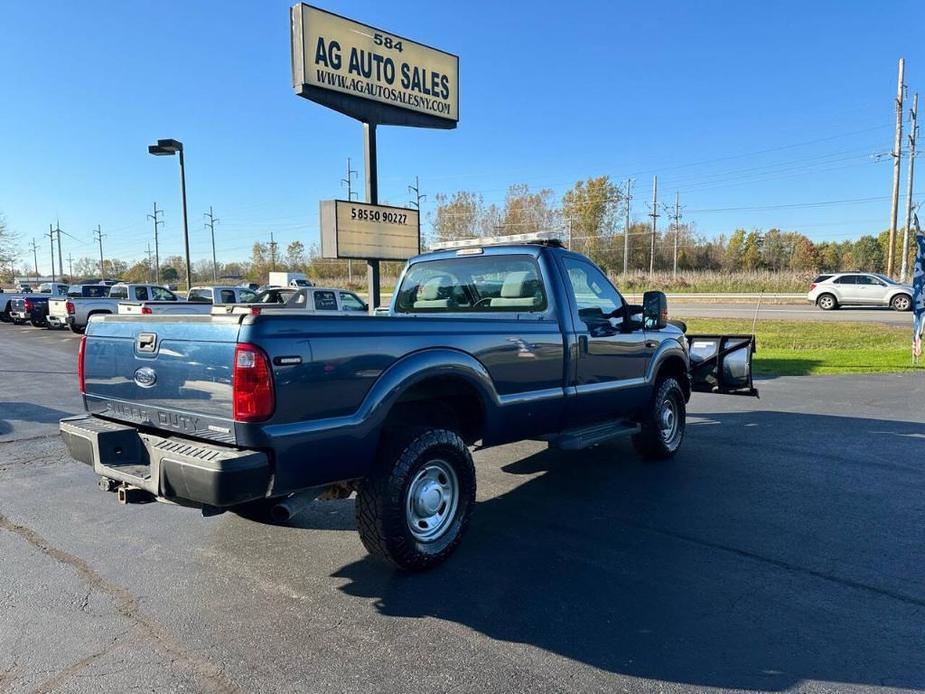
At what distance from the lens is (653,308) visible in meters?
5.97

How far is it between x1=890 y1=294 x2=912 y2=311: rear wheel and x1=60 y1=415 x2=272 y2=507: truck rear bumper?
3016 centimetres

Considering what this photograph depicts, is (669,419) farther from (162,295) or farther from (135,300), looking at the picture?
(162,295)

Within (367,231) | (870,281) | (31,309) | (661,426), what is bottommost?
(661,426)

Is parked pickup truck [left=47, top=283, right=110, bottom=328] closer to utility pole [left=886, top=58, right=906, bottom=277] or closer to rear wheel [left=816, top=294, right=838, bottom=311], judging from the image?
rear wheel [left=816, top=294, right=838, bottom=311]

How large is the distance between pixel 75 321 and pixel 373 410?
22.1 metres

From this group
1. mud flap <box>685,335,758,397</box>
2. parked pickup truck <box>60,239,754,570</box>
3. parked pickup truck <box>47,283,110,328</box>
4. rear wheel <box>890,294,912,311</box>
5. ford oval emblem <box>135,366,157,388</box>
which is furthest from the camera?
rear wheel <box>890,294,912,311</box>

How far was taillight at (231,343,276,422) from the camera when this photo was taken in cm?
309

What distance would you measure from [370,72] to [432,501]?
431 inches

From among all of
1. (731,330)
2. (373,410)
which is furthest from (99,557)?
(731,330)

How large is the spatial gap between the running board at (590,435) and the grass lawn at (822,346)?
321 inches

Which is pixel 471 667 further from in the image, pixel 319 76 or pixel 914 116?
pixel 914 116

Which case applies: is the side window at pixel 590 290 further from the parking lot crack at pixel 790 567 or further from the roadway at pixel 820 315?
the roadway at pixel 820 315

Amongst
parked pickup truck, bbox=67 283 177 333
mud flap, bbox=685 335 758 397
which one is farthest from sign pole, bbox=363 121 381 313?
parked pickup truck, bbox=67 283 177 333

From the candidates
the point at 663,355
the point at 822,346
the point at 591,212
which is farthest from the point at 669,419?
the point at 591,212
